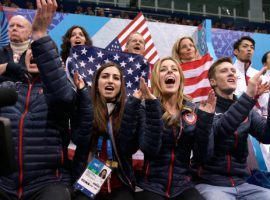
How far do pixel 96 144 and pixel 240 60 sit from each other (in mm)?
2636

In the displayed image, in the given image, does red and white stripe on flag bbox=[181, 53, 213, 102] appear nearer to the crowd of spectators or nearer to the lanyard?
the lanyard

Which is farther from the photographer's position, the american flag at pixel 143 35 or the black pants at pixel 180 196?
the american flag at pixel 143 35

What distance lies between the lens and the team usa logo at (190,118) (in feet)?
9.02

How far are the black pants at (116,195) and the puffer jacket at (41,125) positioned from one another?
129 millimetres

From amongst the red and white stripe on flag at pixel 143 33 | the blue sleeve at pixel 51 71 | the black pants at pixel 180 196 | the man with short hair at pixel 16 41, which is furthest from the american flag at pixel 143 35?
the blue sleeve at pixel 51 71

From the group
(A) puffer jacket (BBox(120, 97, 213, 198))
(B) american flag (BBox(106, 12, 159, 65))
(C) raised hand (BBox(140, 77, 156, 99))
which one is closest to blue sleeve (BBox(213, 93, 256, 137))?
(A) puffer jacket (BBox(120, 97, 213, 198))

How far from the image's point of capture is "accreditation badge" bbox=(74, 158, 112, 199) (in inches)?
93.4

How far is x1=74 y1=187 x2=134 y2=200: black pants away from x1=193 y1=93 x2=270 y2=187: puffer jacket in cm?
62

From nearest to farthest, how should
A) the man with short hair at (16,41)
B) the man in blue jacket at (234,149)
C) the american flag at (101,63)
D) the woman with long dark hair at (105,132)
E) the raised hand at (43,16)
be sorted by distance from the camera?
the raised hand at (43,16) < the woman with long dark hair at (105,132) < the man in blue jacket at (234,149) < the american flag at (101,63) < the man with short hair at (16,41)

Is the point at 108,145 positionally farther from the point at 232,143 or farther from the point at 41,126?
the point at 232,143

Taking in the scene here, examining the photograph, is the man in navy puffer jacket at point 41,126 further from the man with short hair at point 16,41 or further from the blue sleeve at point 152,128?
the man with short hair at point 16,41

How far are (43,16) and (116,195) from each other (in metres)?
1.15

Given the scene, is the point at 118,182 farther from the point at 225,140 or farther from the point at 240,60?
the point at 240,60

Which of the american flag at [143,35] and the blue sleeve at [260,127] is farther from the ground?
the american flag at [143,35]
